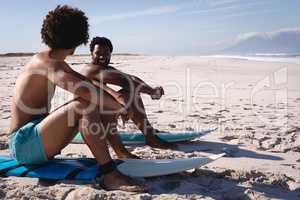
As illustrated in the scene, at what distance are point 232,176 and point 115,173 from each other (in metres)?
0.92

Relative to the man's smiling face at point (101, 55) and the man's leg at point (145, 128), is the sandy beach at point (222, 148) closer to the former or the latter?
the man's leg at point (145, 128)

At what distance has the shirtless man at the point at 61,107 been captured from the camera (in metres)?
2.47

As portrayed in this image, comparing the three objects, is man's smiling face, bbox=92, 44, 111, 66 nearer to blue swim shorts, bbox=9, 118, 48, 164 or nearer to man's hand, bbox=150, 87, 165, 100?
man's hand, bbox=150, 87, 165, 100

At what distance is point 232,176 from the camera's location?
2928 mm

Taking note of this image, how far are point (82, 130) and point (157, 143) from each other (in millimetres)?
1508

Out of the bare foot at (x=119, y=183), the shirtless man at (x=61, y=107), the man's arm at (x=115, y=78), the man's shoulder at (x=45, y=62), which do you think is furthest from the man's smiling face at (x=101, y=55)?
the bare foot at (x=119, y=183)

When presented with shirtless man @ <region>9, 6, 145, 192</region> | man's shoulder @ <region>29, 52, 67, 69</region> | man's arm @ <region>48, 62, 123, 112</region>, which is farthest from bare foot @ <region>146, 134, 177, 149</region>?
man's shoulder @ <region>29, 52, 67, 69</region>

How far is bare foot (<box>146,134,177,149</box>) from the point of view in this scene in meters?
3.89

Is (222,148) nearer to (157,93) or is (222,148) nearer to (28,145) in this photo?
(157,93)

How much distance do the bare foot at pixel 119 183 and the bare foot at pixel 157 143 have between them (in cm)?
128

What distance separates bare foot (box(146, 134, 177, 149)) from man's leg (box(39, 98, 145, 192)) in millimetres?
1314

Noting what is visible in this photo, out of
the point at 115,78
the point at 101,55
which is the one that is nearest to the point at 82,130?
the point at 115,78

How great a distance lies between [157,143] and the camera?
12.8 feet

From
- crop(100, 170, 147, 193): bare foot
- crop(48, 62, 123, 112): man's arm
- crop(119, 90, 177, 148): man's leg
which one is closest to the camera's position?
crop(48, 62, 123, 112): man's arm
